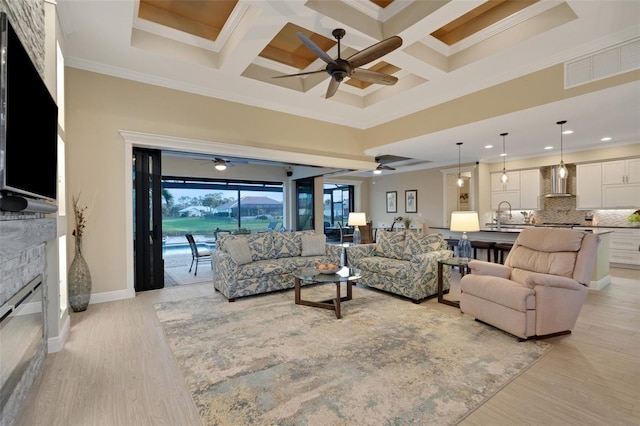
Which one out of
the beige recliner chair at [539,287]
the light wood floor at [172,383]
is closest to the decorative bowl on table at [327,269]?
the beige recliner chair at [539,287]

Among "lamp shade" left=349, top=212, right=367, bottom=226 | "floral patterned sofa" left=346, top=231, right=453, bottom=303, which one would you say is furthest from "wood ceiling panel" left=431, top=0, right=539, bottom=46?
"lamp shade" left=349, top=212, right=367, bottom=226

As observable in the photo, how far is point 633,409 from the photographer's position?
2.00 m

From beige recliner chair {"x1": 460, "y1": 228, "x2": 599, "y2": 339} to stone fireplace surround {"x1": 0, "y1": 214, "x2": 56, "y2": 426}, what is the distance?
12.7 feet

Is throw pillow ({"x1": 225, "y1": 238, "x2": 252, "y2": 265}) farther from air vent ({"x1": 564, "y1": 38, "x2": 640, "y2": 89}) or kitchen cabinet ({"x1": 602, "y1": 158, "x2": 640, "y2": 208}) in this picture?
kitchen cabinet ({"x1": 602, "y1": 158, "x2": 640, "y2": 208})

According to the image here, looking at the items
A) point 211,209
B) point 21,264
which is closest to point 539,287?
point 21,264

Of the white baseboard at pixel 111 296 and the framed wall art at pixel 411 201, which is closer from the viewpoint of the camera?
the white baseboard at pixel 111 296

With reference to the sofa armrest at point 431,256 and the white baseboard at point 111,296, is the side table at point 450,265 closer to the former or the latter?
the sofa armrest at point 431,256

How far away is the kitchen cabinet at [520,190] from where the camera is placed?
7.89 m

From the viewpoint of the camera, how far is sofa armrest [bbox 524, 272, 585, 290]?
297 centimetres

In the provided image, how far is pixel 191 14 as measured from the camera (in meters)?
3.68

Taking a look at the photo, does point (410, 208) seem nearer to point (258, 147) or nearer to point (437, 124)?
point (437, 124)

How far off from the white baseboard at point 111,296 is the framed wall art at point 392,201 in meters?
8.47

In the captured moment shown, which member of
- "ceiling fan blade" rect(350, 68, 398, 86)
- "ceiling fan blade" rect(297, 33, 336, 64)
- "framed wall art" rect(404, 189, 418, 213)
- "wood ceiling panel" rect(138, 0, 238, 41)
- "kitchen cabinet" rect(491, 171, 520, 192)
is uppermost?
"wood ceiling panel" rect(138, 0, 238, 41)

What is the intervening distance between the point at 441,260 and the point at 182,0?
450 centimetres
